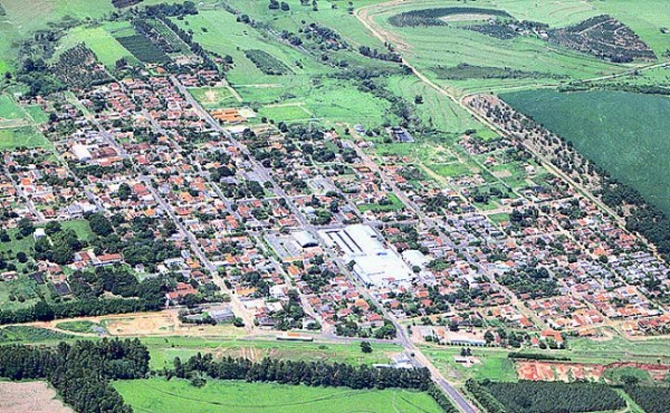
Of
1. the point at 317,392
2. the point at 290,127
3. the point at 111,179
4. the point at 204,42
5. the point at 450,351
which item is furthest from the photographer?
the point at 204,42

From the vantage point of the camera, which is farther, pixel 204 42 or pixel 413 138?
pixel 204 42

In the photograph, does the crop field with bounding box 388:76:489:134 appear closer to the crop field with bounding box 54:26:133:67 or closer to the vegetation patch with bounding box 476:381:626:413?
the crop field with bounding box 54:26:133:67

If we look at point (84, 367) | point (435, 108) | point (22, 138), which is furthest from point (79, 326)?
point (435, 108)

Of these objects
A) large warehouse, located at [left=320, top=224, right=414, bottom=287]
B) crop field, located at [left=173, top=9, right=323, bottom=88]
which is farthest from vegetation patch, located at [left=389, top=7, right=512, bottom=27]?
large warehouse, located at [left=320, top=224, right=414, bottom=287]

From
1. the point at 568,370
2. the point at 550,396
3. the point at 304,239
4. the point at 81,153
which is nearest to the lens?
the point at 550,396

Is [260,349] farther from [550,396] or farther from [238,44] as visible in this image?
[238,44]

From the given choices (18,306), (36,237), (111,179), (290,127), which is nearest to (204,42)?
(290,127)

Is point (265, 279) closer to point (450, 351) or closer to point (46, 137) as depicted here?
point (450, 351)
